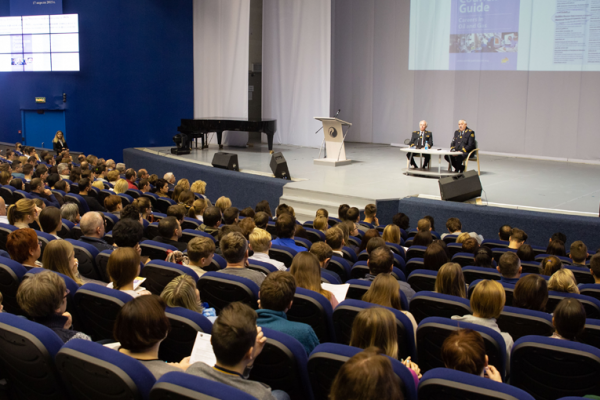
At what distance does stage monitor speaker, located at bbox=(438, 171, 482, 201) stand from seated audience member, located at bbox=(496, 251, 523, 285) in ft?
13.5

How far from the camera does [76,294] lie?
2.71 metres

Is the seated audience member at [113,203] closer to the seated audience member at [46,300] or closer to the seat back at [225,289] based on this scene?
Answer: the seat back at [225,289]

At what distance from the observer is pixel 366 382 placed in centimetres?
152

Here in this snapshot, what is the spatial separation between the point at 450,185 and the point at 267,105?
29.7 ft

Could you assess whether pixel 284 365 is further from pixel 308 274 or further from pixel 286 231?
pixel 286 231

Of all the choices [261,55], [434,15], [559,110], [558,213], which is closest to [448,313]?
[558,213]

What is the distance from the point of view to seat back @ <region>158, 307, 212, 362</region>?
241 cm

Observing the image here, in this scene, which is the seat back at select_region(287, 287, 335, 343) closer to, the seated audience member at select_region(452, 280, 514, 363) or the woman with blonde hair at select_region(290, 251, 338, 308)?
the woman with blonde hair at select_region(290, 251, 338, 308)

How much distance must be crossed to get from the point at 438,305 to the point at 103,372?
1826mm

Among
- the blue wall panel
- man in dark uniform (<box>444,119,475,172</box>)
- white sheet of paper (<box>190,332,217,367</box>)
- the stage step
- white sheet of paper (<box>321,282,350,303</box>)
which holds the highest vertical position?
the blue wall panel

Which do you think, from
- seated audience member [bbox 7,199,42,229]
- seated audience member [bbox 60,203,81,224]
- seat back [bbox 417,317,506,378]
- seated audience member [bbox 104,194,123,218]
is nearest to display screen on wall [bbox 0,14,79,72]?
seated audience member [bbox 104,194,123,218]

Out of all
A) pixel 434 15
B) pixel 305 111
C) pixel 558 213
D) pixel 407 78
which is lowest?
pixel 558 213

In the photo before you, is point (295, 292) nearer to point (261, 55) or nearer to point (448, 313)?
point (448, 313)

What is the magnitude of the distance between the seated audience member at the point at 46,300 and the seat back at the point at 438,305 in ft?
5.63
